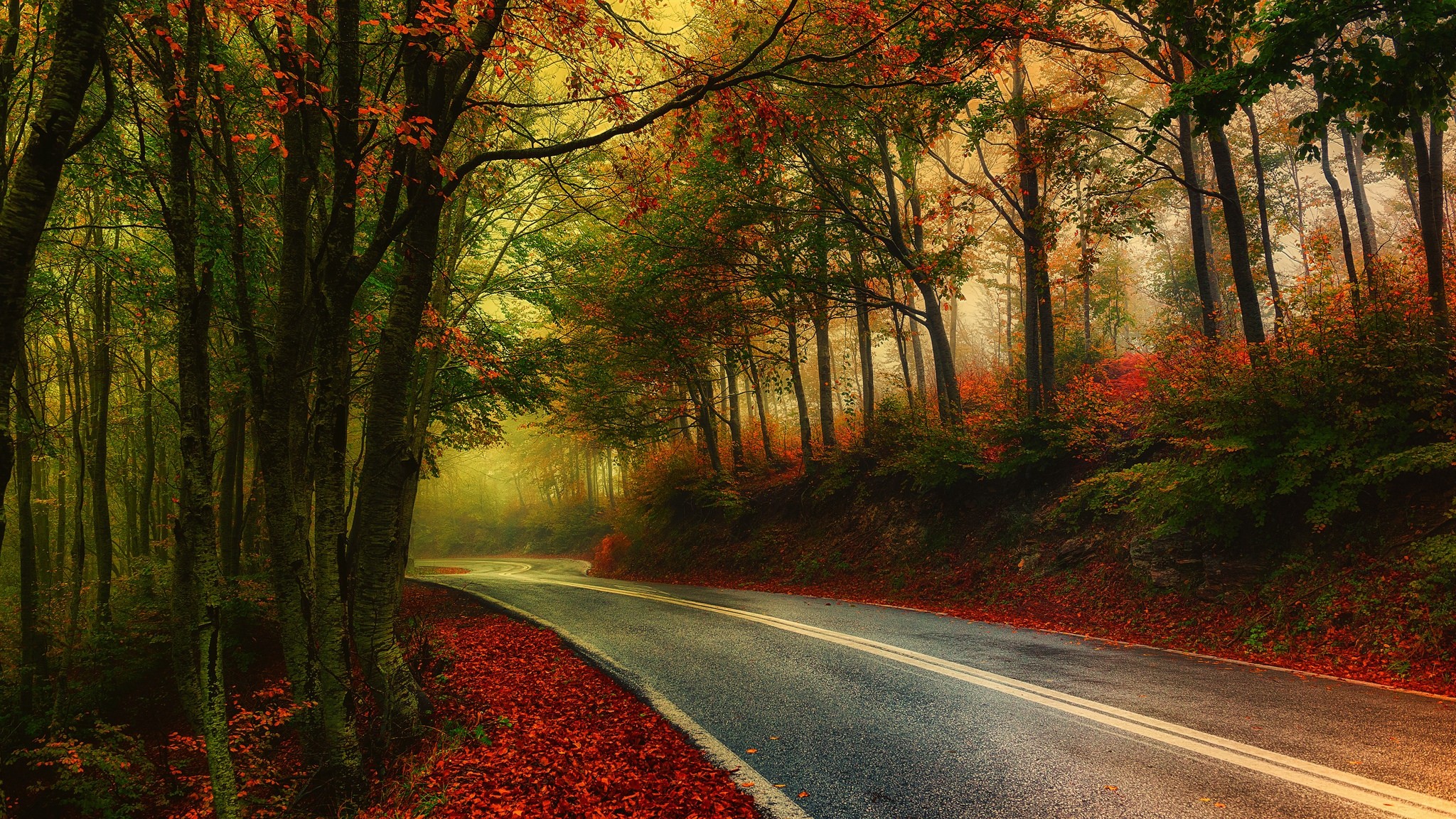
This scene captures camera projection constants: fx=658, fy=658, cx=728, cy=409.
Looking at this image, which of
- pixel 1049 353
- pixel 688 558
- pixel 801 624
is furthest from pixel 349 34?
pixel 688 558

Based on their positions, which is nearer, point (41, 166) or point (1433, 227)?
point (41, 166)

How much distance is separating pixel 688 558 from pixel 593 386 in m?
6.01

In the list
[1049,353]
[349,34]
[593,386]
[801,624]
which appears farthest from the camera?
[593,386]

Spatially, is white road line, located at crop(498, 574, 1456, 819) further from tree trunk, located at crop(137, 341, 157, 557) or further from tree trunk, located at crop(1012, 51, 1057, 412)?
tree trunk, located at crop(137, 341, 157, 557)

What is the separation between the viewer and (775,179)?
44.1 ft

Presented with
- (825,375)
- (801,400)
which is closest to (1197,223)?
(825,375)

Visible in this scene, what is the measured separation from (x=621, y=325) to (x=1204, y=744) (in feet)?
50.1

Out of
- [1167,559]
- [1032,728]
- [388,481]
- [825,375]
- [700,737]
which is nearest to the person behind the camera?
[1032,728]

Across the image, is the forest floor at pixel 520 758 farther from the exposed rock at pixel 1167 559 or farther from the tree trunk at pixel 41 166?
the exposed rock at pixel 1167 559

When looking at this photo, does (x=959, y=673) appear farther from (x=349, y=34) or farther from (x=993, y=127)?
(x=993, y=127)

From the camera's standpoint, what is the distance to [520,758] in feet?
16.0

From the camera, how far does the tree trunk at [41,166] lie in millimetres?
2426

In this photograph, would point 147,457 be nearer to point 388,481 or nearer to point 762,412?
point 388,481

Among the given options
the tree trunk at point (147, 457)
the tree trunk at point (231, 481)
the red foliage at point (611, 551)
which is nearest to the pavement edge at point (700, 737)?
the tree trunk at point (231, 481)
